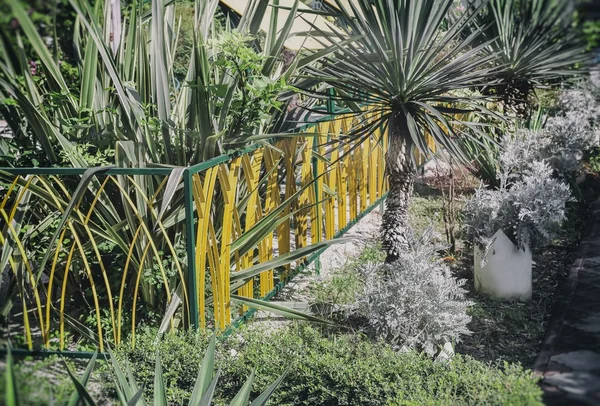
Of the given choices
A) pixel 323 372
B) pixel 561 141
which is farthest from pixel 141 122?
pixel 561 141

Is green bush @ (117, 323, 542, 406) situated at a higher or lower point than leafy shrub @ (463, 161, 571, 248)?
lower

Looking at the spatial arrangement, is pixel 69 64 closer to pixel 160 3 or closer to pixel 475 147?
pixel 160 3

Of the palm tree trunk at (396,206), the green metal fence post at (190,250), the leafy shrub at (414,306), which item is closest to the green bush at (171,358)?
the green metal fence post at (190,250)

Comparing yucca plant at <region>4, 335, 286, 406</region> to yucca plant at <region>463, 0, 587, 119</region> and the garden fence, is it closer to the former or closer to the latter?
the garden fence

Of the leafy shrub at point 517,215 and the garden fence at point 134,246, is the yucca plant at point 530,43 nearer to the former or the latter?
the leafy shrub at point 517,215

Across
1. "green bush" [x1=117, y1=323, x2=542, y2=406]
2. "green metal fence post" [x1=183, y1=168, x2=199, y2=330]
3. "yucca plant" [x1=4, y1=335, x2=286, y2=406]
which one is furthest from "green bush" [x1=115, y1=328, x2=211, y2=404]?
"yucca plant" [x1=4, y1=335, x2=286, y2=406]

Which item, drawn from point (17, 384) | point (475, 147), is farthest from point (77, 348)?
point (475, 147)

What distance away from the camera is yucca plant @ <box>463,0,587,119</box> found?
71.9 inches

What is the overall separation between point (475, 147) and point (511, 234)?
2131 millimetres

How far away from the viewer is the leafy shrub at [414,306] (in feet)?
13.9

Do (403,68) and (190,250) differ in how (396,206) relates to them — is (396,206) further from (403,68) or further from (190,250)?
(190,250)

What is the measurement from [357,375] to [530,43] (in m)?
1.75

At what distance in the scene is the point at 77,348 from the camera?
157 inches

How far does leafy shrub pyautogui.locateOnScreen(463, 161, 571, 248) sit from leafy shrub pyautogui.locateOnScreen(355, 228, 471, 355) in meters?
0.97
